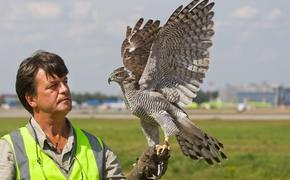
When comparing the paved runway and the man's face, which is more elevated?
the man's face

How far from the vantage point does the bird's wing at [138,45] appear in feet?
20.3

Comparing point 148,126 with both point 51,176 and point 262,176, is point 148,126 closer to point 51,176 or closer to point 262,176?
point 51,176

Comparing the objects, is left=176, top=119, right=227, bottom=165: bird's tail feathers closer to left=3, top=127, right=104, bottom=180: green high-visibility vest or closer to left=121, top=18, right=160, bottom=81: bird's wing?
left=121, top=18, right=160, bottom=81: bird's wing

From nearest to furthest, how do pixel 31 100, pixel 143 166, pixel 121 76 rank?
pixel 31 100 → pixel 143 166 → pixel 121 76

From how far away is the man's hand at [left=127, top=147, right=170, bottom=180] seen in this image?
4.42 m

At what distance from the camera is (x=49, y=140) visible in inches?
151

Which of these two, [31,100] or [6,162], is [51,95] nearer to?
[31,100]

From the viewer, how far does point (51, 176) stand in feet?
12.2

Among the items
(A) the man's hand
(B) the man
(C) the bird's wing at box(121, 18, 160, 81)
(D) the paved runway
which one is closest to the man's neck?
(B) the man

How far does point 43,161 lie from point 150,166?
96cm

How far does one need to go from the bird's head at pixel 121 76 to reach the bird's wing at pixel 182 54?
0.15 metres

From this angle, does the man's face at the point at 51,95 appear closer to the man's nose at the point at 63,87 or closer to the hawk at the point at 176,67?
the man's nose at the point at 63,87

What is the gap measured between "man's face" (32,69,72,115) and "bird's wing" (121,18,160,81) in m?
2.24

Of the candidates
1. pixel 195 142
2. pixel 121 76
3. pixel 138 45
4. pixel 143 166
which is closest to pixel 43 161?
pixel 143 166
